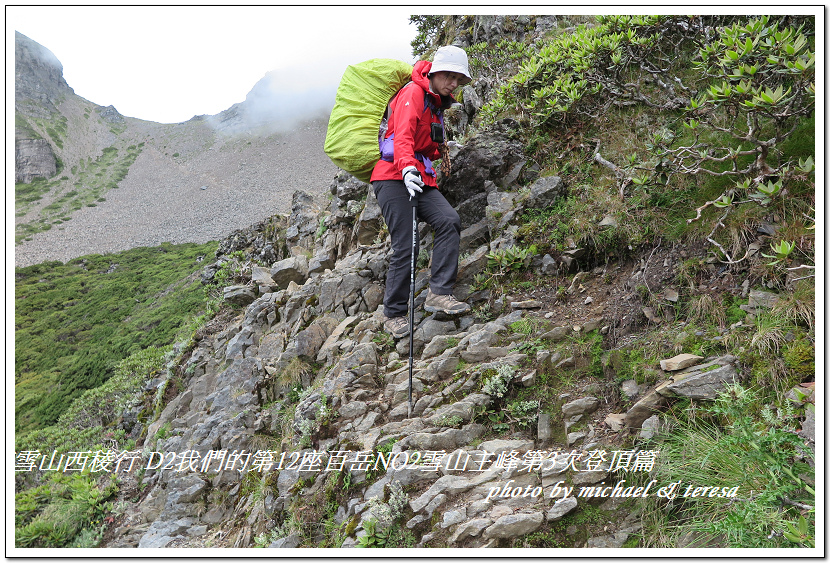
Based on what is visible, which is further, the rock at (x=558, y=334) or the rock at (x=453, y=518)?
the rock at (x=558, y=334)

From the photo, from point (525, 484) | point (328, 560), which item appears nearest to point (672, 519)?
point (525, 484)

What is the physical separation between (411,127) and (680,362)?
4631 millimetres

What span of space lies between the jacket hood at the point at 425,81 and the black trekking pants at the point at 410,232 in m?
1.42

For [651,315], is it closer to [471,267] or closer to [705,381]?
[705,381]

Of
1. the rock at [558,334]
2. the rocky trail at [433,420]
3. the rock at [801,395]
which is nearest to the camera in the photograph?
the rock at [801,395]

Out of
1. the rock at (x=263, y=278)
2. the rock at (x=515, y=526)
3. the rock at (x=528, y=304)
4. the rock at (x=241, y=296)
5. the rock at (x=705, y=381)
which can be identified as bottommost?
the rock at (x=241, y=296)

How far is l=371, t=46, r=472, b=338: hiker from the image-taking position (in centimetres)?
625

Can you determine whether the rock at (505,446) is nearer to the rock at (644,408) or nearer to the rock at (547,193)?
the rock at (644,408)

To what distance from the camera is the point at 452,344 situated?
6117 millimetres

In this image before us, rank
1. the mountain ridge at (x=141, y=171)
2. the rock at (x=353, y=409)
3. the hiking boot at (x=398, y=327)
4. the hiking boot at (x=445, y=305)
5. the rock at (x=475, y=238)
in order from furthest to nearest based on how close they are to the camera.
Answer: the mountain ridge at (x=141, y=171) < the rock at (x=475, y=238) < the hiking boot at (x=398, y=327) < the hiking boot at (x=445, y=305) < the rock at (x=353, y=409)

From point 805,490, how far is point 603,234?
152 inches

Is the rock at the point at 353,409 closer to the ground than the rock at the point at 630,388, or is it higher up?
closer to the ground

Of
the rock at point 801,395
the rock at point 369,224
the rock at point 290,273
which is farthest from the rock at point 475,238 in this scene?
the rock at point 290,273

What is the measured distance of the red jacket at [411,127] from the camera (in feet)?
20.4
